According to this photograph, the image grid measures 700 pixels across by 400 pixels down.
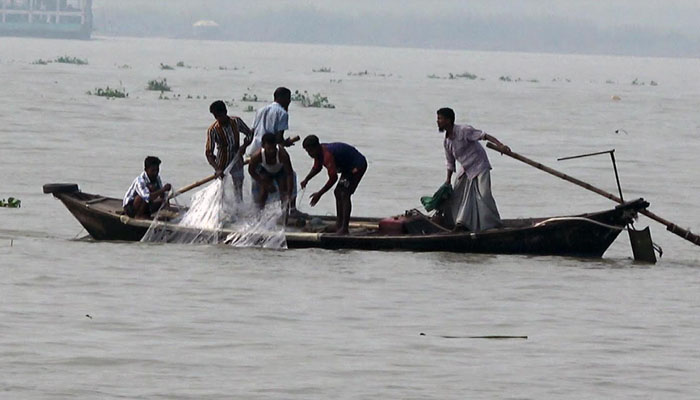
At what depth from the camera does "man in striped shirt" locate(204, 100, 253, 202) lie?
13172 millimetres

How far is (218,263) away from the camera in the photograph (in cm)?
1244

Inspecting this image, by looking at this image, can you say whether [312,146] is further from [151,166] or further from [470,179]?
[151,166]

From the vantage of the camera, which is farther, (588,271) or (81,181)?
(81,181)

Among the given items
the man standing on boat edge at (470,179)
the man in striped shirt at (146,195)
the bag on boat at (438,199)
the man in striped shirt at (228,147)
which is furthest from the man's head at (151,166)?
the man standing on boat edge at (470,179)

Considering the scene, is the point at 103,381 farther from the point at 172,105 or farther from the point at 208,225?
the point at 172,105


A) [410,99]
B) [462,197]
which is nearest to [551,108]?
[410,99]

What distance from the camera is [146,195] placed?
13.2 metres

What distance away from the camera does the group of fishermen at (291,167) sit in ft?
41.6

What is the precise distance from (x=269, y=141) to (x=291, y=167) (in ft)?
0.93

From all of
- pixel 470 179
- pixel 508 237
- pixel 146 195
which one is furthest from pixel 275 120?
pixel 508 237

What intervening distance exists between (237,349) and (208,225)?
4.14 metres

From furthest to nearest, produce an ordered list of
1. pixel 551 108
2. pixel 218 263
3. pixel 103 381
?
pixel 551 108, pixel 218 263, pixel 103 381

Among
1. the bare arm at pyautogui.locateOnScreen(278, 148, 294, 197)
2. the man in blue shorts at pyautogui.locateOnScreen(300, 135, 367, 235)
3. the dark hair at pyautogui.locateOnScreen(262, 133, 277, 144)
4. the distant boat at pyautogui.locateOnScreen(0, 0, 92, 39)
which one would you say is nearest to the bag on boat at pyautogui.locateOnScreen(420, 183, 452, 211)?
the man in blue shorts at pyautogui.locateOnScreen(300, 135, 367, 235)

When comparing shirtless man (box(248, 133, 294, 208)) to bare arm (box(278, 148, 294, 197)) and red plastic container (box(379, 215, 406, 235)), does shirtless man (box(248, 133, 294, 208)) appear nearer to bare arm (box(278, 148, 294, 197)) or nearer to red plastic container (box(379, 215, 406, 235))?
bare arm (box(278, 148, 294, 197))
